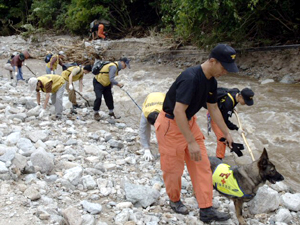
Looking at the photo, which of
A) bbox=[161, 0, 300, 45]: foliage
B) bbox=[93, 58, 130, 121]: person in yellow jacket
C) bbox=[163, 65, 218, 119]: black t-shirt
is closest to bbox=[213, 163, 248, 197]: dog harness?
bbox=[163, 65, 218, 119]: black t-shirt

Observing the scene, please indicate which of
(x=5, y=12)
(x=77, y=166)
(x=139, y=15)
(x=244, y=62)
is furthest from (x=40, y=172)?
(x=5, y=12)

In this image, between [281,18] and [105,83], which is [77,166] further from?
[281,18]

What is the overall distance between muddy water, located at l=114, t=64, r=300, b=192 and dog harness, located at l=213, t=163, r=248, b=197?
6.07 feet

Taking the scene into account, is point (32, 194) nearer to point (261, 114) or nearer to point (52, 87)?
point (52, 87)

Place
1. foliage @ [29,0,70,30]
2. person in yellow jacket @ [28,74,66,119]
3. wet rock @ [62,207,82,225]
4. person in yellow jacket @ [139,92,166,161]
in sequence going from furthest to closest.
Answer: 1. foliage @ [29,0,70,30]
2. person in yellow jacket @ [28,74,66,119]
3. person in yellow jacket @ [139,92,166,161]
4. wet rock @ [62,207,82,225]

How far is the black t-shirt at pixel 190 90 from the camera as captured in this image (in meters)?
2.75

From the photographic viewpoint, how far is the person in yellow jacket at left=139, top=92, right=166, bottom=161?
482 centimetres

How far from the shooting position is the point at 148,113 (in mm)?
4891

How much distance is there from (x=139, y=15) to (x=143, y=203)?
1815cm

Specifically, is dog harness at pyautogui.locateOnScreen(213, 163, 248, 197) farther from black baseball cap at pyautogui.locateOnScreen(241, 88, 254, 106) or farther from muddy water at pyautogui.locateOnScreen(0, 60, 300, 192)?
muddy water at pyautogui.locateOnScreen(0, 60, 300, 192)

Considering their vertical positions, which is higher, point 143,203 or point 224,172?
point 224,172

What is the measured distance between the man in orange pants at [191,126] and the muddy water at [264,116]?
2.36m

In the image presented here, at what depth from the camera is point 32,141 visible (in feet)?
16.9

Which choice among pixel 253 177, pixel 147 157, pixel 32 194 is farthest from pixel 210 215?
pixel 147 157
